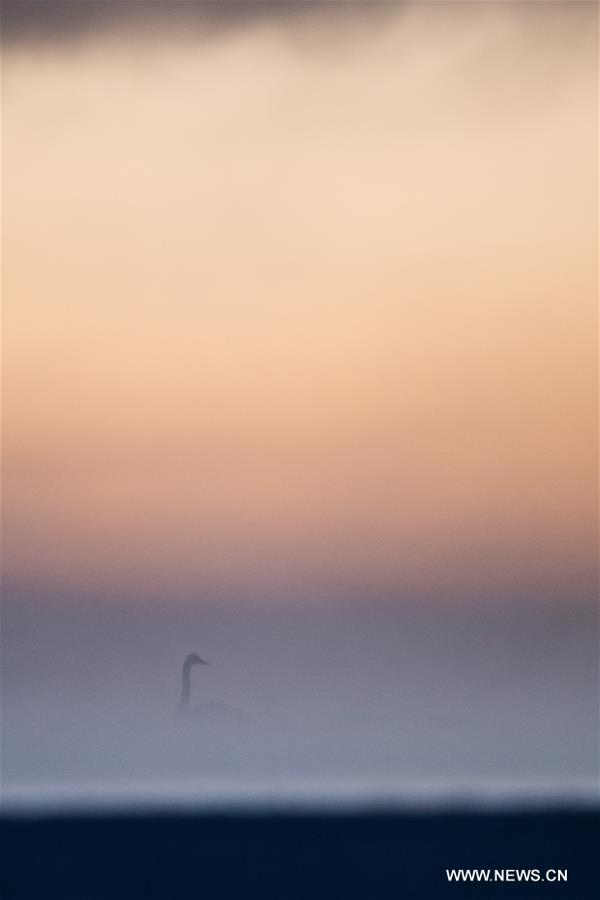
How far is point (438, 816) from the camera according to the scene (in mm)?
7270

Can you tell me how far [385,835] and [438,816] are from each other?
245mm

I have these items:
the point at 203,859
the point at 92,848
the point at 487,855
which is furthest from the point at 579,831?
the point at 92,848

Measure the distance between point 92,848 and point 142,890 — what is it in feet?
1.66

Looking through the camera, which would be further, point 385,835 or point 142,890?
point 385,835

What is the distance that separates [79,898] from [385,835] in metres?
1.33

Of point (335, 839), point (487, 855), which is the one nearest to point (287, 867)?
point (335, 839)

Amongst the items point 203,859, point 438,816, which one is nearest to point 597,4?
point 438,816

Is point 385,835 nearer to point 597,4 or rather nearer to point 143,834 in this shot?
point 143,834

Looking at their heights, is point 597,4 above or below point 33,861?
above

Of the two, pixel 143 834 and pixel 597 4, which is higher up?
pixel 597 4

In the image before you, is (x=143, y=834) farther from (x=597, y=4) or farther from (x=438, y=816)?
(x=597, y=4)

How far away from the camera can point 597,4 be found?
7109 mm

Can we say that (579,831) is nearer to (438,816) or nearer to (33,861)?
(438,816)

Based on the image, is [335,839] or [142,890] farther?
[335,839]
